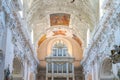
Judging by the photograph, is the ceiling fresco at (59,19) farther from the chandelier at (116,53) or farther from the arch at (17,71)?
the chandelier at (116,53)

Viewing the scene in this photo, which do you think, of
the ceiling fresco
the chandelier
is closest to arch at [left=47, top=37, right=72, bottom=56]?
the ceiling fresco

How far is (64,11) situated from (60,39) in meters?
5.81

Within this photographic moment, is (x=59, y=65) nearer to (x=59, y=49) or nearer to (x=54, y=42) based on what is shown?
(x=59, y=49)

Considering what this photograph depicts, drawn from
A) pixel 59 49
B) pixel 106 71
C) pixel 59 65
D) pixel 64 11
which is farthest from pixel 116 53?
pixel 59 49

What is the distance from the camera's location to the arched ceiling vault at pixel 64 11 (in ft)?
64.8

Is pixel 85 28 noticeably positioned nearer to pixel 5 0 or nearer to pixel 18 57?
pixel 18 57

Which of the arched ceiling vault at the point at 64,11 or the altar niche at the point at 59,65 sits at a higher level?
the arched ceiling vault at the point at 64,11

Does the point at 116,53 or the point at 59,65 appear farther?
the point at 59,65

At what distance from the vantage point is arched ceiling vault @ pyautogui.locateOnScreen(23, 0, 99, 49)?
19.8 meters

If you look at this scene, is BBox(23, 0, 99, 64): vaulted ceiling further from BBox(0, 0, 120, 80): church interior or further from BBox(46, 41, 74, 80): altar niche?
BBox(46, 41, 74, 80): altar niche

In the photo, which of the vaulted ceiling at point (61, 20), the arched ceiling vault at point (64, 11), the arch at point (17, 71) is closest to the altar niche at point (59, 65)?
the vaulted ceiling at point (61, 20)

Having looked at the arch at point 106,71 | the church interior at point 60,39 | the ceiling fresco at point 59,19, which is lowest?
the arch at point 106,71

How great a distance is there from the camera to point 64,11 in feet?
73.5

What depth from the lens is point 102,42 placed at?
17.1 meters
